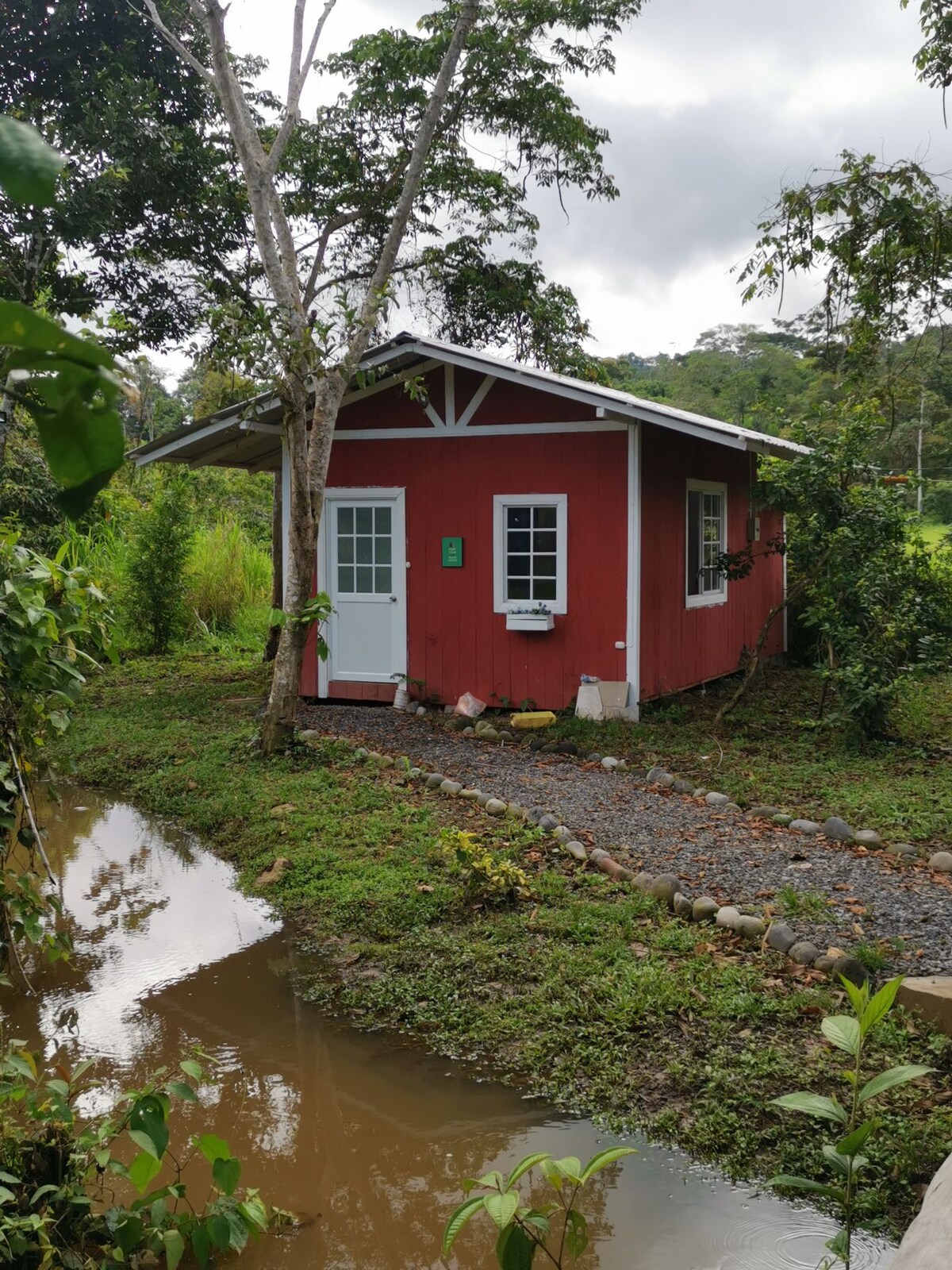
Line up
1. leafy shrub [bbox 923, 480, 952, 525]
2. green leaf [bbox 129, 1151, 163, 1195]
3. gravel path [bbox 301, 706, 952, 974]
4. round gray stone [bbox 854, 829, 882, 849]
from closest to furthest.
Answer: green leaf [bbox 129, 1151, 163, 1195] → gravel path [bbox 301, 706, 952, 974] → round gray stone [bbox 854, 829, 882, 849] → leafy shrub [bbox 923, 480, 952, 525]

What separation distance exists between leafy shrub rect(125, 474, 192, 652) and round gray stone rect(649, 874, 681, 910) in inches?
410

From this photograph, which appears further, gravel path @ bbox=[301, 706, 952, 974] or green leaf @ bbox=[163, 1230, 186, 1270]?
gravel path @ bbox=[301, 706, 952, 974]

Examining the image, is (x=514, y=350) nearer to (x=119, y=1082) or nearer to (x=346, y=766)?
(x=346, y=766)

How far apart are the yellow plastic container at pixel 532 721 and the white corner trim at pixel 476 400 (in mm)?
2865

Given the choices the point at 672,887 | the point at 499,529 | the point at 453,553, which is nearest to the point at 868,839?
the point at 672,887

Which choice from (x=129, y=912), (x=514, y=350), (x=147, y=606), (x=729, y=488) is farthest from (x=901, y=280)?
(x=147, y=606)

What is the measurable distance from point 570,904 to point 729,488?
837 centimetres

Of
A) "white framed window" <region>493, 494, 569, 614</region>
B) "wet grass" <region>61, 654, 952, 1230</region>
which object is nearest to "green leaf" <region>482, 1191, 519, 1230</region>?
"wet grass" <region>61, 654, 952, 1230</region>

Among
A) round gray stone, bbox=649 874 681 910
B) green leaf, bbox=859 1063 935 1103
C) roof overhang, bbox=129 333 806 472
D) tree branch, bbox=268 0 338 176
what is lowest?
round gray stone, bbox=649 874 681 910

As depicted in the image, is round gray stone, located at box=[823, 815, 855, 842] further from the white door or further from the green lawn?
the white door

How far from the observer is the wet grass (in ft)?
11.4

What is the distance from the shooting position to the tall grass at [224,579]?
53.5ft

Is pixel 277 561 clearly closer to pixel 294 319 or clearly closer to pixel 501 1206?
pixel 294 319

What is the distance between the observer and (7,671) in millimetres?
2824
